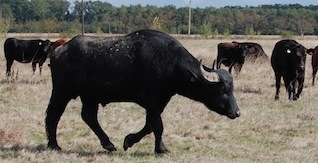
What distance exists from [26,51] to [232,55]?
8212 millimetres

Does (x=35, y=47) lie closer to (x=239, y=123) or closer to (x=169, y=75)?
(x=239, y=123)

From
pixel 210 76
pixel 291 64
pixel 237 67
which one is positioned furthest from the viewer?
pixel 237 67

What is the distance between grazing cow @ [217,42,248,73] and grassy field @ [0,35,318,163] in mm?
7459

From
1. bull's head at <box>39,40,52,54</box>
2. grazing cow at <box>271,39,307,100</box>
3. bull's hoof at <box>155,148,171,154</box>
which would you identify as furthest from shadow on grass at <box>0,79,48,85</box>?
bull's hoof at <box>155,148,171,154</box>

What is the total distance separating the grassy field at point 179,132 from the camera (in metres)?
8.89

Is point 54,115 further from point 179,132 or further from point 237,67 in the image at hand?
point 237,67

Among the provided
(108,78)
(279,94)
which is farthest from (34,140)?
(279,94)

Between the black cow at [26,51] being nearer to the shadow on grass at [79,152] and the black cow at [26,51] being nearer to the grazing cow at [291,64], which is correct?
the grazing cow at [291,64]

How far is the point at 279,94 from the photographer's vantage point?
17.6 meters

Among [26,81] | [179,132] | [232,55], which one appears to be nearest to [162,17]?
[232,55]

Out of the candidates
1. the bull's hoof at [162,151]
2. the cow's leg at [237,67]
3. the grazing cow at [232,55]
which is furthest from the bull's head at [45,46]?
the bull's hoof at [162,151]

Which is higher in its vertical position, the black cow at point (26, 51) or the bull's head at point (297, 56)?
the bull's head at point (297, 56)

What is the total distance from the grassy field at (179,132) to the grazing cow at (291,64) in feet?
1.47

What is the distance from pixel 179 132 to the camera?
10992mm
